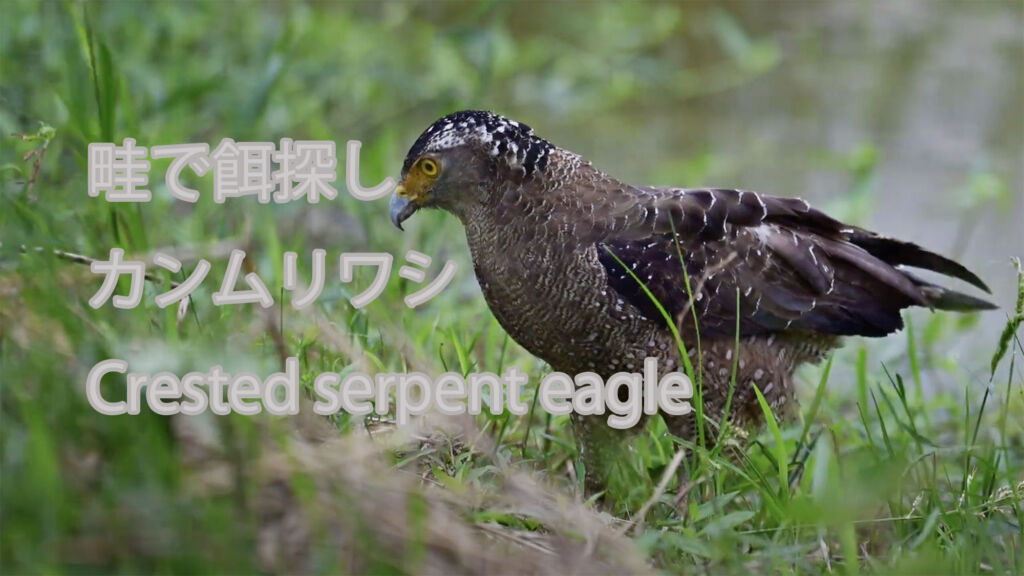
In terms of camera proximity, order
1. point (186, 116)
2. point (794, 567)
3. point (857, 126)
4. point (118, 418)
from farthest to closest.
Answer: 1. point (857, 126)
2. point (186, 116)
3. point (794, 567)
4. point (118, 418)

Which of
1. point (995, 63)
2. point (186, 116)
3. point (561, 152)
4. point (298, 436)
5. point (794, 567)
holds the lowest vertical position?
point (794, 567)

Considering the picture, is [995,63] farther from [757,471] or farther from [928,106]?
[757,471]

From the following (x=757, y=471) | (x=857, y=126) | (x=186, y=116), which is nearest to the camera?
(x=757, y=471)

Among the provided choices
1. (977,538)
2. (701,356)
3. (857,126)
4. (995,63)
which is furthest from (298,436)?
(995,63)

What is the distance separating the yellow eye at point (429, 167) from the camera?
377cm

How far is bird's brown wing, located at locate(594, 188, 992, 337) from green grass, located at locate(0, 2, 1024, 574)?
0.85 feet

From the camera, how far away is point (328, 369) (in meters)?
3.85

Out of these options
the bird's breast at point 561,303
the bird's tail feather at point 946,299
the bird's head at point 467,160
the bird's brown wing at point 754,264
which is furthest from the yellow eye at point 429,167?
the bird's tail feather at point 946,299

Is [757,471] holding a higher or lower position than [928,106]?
lower

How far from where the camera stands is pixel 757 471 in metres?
3.46

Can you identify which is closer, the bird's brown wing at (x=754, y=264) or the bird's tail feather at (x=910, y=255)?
the bird's brown wing at (x=754, y=264)

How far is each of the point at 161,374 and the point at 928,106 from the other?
689cm

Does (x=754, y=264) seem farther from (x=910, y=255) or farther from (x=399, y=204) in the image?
(x=399, y=204)

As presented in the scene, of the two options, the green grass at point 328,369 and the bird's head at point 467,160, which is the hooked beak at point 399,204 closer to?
the bird's head at point 467,160
